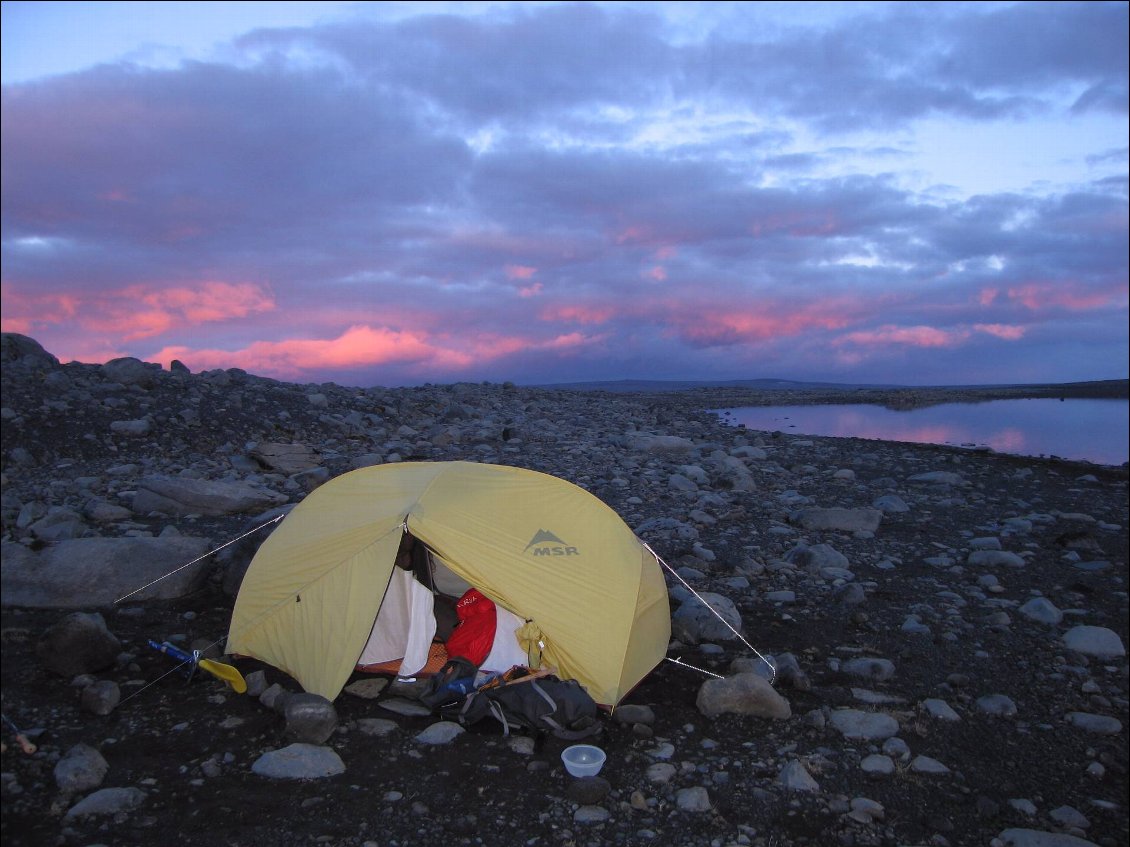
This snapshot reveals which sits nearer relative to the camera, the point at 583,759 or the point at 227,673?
the point at 583,759

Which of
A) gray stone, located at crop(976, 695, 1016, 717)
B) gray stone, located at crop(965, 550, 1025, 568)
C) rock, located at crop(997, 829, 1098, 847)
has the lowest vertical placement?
rock, located at crop(997, 829, 1098, 847)

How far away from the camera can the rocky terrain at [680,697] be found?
157 inches

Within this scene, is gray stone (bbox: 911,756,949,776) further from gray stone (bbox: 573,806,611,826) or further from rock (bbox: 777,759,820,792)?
gray stone (bbox: 573,806,611,826)

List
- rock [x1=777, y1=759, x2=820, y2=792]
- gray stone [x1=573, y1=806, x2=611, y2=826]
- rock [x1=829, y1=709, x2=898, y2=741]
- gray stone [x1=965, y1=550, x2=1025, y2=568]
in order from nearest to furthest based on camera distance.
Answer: gray stone [x1=573, y1=806, x2=611, y2=826] → rock [x1=777, y1=759, x2=820, y2=792] → rock [x1=829, y1=709, x2=898, y2=741] → gray stone [x1=965, y1=550, x2=1025, y2=568]

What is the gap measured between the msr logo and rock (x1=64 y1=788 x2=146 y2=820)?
2808mm

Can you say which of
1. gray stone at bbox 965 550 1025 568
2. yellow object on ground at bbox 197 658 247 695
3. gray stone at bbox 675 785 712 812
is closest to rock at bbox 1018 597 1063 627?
gray stone at bbox 965 550 1025 568

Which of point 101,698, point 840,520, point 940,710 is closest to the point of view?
point 101,698

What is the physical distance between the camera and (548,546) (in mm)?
5641

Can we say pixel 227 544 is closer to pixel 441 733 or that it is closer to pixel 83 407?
pixel 441 733

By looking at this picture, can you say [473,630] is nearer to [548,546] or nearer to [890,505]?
[548,546]

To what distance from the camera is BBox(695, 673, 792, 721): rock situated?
513 cm

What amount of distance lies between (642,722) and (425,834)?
68.2 inches

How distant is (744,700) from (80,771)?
13.7ft

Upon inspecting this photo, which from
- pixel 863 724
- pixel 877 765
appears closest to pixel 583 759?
pixel 877 765
